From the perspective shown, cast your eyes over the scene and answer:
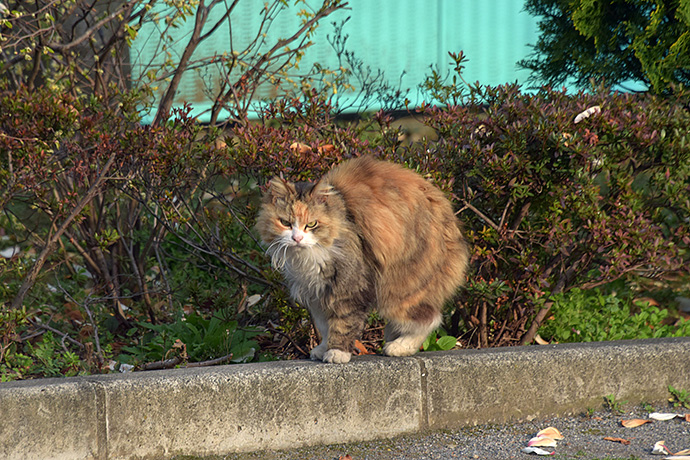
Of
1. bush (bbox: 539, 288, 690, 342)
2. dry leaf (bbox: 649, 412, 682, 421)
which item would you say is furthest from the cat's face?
dry leaf (bbox: 649, 412, 682, 421)

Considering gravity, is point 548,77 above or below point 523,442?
above

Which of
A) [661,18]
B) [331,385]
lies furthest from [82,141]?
[661,18]

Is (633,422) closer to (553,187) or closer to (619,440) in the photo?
(619,440)

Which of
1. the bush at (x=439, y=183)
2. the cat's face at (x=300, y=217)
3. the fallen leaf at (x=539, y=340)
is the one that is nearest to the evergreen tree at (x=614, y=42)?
the bush at (x=439, y=183)

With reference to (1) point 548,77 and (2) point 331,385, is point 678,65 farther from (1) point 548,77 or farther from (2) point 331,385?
(2) point 331,385

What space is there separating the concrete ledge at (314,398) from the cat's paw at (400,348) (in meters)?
0.06

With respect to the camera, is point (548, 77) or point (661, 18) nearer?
point (661, 18)

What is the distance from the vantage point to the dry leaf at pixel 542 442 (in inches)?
130

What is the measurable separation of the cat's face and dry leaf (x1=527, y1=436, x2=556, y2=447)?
1377 millimetres

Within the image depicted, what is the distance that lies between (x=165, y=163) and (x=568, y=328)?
2678 millimetres

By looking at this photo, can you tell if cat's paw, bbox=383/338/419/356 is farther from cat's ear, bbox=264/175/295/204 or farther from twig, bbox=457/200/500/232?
cat's ear, bbox=264/175/295/204

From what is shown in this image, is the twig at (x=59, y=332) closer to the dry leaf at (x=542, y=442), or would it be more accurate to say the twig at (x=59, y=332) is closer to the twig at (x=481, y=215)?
the twig at (x=481, y=215)

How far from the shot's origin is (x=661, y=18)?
4.67 metres

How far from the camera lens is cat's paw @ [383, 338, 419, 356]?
3.59 metres
